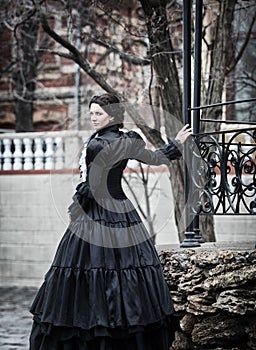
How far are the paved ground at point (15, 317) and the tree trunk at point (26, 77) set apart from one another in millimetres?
3865

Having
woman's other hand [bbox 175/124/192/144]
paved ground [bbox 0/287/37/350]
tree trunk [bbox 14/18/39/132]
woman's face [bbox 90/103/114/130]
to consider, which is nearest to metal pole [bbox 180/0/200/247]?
woman's other hand [bbox 175/124/192/144]

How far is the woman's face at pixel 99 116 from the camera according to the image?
5387 mm

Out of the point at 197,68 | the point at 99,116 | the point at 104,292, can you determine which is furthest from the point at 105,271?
the point at 197,68

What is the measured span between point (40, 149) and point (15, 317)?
3248 millimetres

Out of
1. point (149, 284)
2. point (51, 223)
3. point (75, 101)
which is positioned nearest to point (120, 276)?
point (149, 284)

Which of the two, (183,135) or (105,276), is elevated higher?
(183,135)

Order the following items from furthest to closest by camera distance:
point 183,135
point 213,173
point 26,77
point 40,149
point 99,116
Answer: point 26,77 < point 40,149 < point 213,173 < point 183,135 < point 99,116

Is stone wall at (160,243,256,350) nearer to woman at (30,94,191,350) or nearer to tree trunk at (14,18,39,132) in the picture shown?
woman at (30,94,191,350)

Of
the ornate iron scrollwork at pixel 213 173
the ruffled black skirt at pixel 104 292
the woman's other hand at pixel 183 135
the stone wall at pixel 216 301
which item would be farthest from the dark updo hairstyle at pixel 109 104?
the stone wall at pixel 216 301

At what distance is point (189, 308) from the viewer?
551cm

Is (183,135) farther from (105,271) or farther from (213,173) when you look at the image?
(105,271)

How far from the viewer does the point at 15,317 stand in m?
9.52

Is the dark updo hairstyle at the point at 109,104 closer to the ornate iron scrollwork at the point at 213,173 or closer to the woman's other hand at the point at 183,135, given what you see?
the woman's other hand at the point at 183,135

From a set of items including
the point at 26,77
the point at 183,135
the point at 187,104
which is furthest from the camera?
the point at 26,77
